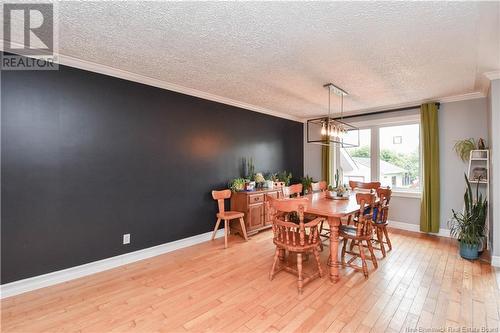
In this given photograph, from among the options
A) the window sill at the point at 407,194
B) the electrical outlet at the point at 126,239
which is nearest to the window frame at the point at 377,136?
the window sill at the point at 407,194

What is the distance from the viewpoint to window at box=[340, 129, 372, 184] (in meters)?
5.27

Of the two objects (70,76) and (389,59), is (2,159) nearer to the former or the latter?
(70,76)

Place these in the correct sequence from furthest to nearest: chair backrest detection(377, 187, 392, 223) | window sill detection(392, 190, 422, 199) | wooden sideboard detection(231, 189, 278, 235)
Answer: window sill detection(392, 190, 422, 199), wooden sideboard detection(231, 189, 278, 235), chair backrest detection(377, 187, 392, 223)

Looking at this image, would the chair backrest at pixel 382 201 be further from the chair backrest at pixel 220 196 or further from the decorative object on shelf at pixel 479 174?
the chair backrest at pixel 220 196

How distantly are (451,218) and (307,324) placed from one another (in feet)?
12.8

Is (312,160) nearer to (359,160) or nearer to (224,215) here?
(359,160)

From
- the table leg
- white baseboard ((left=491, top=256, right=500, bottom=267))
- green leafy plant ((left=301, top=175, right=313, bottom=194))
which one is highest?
green leafy plant ((left=301, top=175, right=313, bottom=194))

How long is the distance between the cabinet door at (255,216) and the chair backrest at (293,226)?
1.46 meters

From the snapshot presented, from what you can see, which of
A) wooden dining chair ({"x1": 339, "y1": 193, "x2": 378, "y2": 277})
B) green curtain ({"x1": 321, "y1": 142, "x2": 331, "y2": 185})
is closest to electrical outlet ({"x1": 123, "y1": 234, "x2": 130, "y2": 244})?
wooden dining chair ({"x1": 339, "y1": 193, "x2": 378, "y2": 277})

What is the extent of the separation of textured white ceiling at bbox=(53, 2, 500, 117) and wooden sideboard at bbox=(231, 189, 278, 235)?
6.27 ft

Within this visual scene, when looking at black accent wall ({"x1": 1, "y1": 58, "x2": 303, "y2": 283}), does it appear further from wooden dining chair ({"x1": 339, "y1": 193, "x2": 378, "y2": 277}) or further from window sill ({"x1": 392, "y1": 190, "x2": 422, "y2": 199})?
window sill ({"x1": 392, "y1": 190, "x2": 422, "y2": 199})

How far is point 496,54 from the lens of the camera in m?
2.51

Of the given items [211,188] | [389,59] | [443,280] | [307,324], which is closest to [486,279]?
[443,280]

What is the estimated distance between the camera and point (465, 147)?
155 inches
